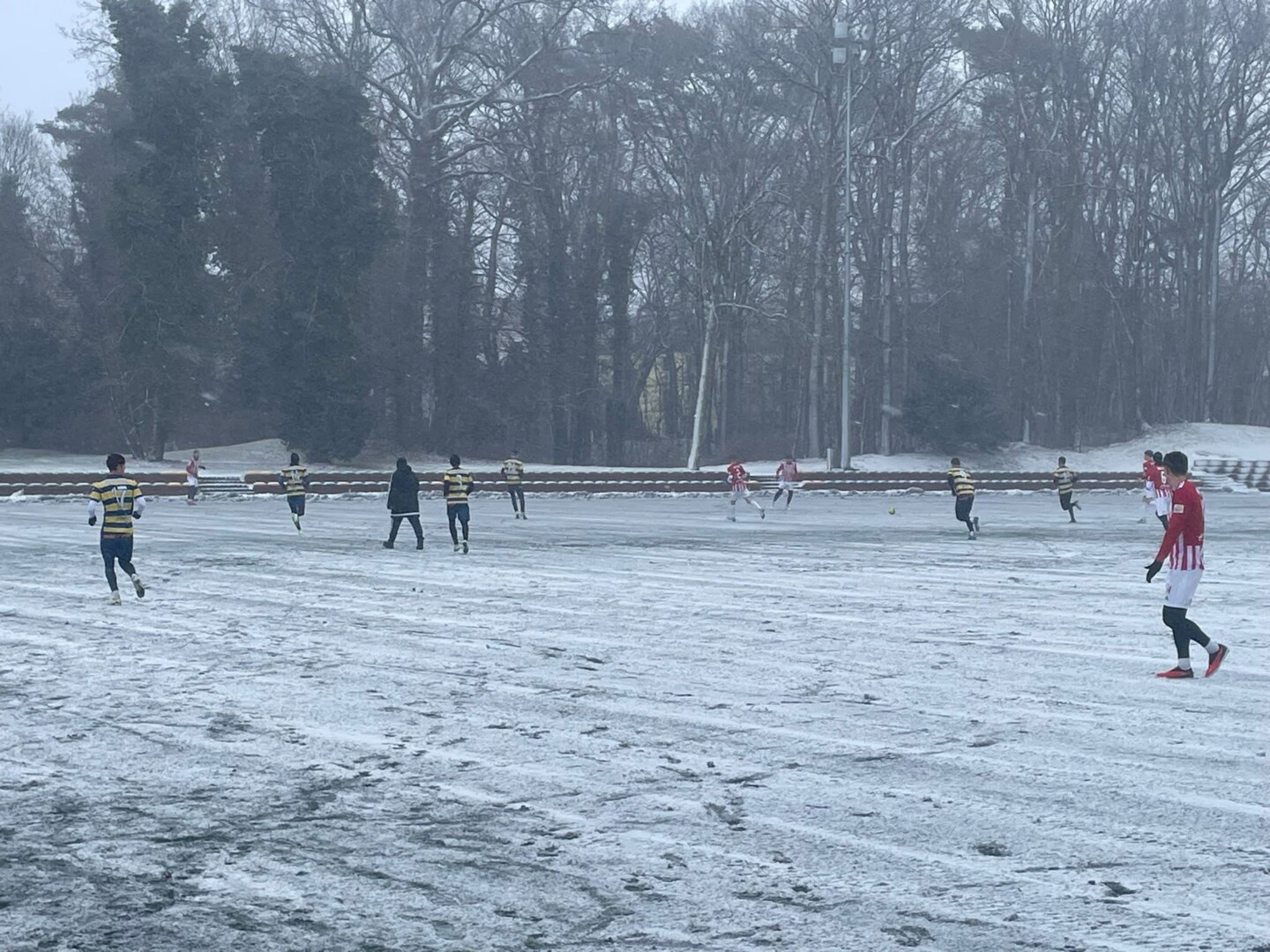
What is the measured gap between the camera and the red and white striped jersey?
1282cm

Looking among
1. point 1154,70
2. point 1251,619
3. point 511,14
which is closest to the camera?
point 1251,619

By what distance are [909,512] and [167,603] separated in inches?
1095

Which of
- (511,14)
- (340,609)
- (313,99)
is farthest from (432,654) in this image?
(511,14)

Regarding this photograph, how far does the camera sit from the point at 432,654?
13820 mm

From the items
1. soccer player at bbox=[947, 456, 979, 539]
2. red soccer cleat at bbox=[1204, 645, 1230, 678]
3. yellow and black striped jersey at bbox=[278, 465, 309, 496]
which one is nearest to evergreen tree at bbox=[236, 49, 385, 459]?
yellow and black striped jersey at bbox=[278, 465, 309, 496]

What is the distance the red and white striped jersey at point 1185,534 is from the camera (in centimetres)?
1282

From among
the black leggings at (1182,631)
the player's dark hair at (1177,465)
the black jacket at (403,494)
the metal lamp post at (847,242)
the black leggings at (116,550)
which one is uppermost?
the metal lamp post at (847,242)

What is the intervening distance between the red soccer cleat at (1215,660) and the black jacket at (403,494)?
16.4 metres

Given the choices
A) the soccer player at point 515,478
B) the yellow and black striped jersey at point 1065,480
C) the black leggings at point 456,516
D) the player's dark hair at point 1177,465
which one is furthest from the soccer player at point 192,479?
the player's dark hair at point 1177,465

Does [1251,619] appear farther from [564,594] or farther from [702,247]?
[702,247]

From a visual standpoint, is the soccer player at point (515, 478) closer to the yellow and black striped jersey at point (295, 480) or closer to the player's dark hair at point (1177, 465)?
the yellow and black striped jersey at point (295, 480)

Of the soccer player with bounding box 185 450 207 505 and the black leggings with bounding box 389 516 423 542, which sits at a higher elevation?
the soccer player with bounding box 185 450 207 505

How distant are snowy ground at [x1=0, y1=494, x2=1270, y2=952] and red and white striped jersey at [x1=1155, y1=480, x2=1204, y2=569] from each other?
40.5 inches

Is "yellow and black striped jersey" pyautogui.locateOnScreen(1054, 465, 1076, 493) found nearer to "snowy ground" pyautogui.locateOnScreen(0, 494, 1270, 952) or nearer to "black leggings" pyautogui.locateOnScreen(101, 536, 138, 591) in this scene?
"snowy ground" pyautogui.locateOnScreen(0, 494, 1270, 952)
